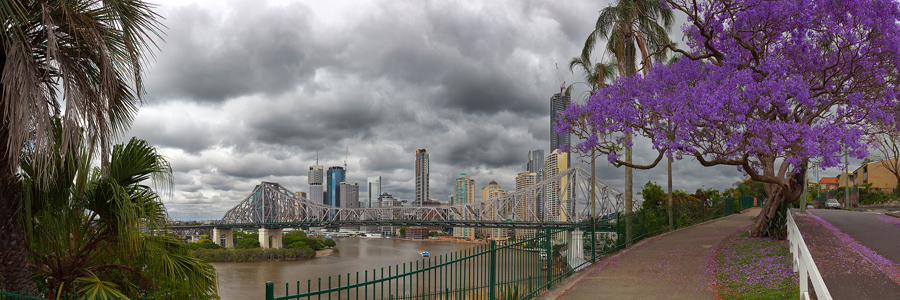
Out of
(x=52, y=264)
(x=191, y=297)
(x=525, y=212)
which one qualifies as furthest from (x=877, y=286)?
(x=525, y=212)

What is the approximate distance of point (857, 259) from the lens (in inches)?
368

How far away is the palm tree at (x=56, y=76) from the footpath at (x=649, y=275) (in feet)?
22.4

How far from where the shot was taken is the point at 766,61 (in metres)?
10.2

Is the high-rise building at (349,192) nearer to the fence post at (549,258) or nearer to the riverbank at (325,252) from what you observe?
the riverbank at (325,252)

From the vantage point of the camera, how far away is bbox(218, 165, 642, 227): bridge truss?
2233 inches

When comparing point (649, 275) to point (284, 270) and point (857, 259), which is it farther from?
point (284, 270)

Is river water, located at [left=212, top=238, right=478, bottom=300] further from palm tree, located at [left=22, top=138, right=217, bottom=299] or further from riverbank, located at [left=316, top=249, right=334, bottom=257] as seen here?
palm tree, located at [left=22, top=138, right=217, bottom=299]

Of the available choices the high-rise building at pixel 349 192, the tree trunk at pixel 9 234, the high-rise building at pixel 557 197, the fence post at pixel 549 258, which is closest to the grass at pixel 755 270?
the fence post at pixel 549 258

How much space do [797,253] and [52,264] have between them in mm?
11277

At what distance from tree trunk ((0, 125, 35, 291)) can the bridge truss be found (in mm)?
32087

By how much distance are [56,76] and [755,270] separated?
11.4m

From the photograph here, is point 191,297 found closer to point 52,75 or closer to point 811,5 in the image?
point 52,75

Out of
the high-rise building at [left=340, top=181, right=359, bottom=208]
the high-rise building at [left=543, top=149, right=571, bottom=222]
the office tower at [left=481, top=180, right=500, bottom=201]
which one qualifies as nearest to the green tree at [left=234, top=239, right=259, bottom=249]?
the high-rise building at [left=543, top=149, right=571, bottom=222]

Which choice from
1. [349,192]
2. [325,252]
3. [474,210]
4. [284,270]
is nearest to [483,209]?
[474,210]
